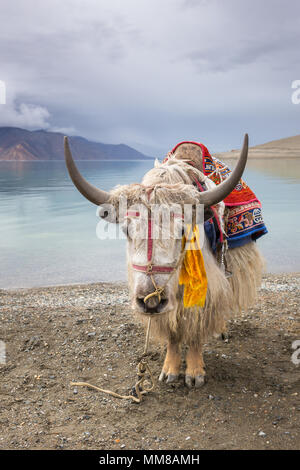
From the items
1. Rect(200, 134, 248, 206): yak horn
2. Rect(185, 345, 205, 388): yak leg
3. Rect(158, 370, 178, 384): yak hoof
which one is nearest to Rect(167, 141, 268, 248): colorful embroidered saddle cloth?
Rect(200, 134, 248, 206): yak horn

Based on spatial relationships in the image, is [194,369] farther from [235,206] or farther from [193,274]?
[235,206]

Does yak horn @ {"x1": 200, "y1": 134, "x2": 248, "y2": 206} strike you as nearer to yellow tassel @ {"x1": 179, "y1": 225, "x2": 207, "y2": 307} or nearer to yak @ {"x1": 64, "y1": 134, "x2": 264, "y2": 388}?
yak @ {"x1": 64, "y1": 134, "x2": 264, "y2": 388}

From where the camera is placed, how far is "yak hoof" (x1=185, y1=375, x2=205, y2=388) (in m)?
2.84

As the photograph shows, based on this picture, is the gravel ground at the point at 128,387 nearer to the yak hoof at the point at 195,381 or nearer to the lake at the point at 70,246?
the yak hoof at the point at 195,381

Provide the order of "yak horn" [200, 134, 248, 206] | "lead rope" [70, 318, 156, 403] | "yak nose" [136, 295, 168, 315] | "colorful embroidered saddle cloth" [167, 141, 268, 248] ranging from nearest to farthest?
"yak nose" [136, 295, 168, 315] < "yak horn" [200, 134, 248, 206] < "lead rope" [70, 318, 156, 403] < "colorful embroidered saddle cloth" [167, 141, 268, 248]

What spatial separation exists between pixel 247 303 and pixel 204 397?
0.86m

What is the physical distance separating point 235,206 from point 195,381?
135cm

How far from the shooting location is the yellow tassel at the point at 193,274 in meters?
2.35

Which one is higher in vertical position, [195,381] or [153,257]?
[153,257]

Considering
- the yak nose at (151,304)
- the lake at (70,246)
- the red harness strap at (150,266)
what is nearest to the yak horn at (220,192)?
the red harness strap at (150,266)

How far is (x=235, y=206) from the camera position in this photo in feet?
10.3

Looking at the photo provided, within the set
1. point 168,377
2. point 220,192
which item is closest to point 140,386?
point 168,377

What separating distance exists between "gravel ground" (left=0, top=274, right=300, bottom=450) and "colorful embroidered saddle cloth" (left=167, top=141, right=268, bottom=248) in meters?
1.00
